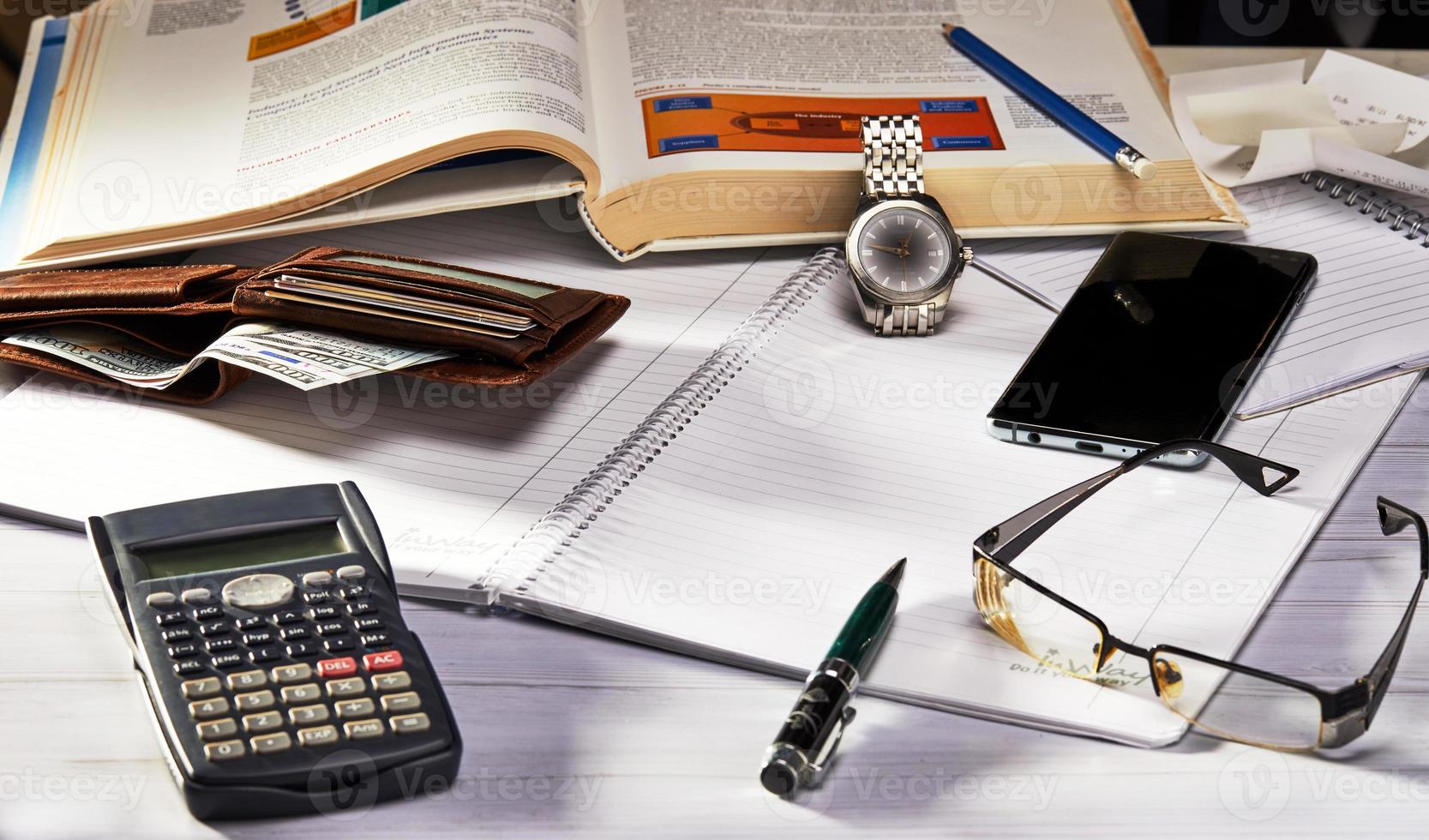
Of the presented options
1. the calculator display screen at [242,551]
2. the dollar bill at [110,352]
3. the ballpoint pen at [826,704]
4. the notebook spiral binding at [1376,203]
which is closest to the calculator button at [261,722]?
the calculator display screen at [242,551]

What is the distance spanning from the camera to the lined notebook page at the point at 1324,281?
881mm

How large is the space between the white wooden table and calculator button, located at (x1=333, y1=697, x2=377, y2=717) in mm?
46

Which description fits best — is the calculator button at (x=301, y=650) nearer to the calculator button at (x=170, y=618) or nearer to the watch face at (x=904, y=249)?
the calculator button at (x=170, y=618)

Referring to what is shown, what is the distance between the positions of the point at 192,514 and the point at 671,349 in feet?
1.24

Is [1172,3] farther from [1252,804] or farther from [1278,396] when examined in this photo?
[1252,804]

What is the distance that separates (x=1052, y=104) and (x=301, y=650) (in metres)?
0.82

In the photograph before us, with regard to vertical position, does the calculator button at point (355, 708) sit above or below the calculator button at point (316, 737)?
above

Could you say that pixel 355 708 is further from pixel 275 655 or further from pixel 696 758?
pixel 696 758

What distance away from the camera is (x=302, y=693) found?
590 mm

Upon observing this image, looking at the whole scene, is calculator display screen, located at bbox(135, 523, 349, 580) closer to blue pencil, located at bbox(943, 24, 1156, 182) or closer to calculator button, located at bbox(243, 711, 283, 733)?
calculator button, located at bbox(243, 711, 283, 733)

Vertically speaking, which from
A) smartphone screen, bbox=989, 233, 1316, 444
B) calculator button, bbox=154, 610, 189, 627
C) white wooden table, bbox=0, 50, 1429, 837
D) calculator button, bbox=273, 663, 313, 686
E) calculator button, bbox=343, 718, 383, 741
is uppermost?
smartphone screen, bbox=989, 233, 1316, 444

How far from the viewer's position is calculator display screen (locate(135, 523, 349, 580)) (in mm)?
662

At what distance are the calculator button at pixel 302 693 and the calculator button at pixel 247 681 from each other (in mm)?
13

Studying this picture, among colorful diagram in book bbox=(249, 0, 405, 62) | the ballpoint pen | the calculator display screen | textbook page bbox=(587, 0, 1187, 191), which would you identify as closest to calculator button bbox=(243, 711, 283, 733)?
the calculator display screen
